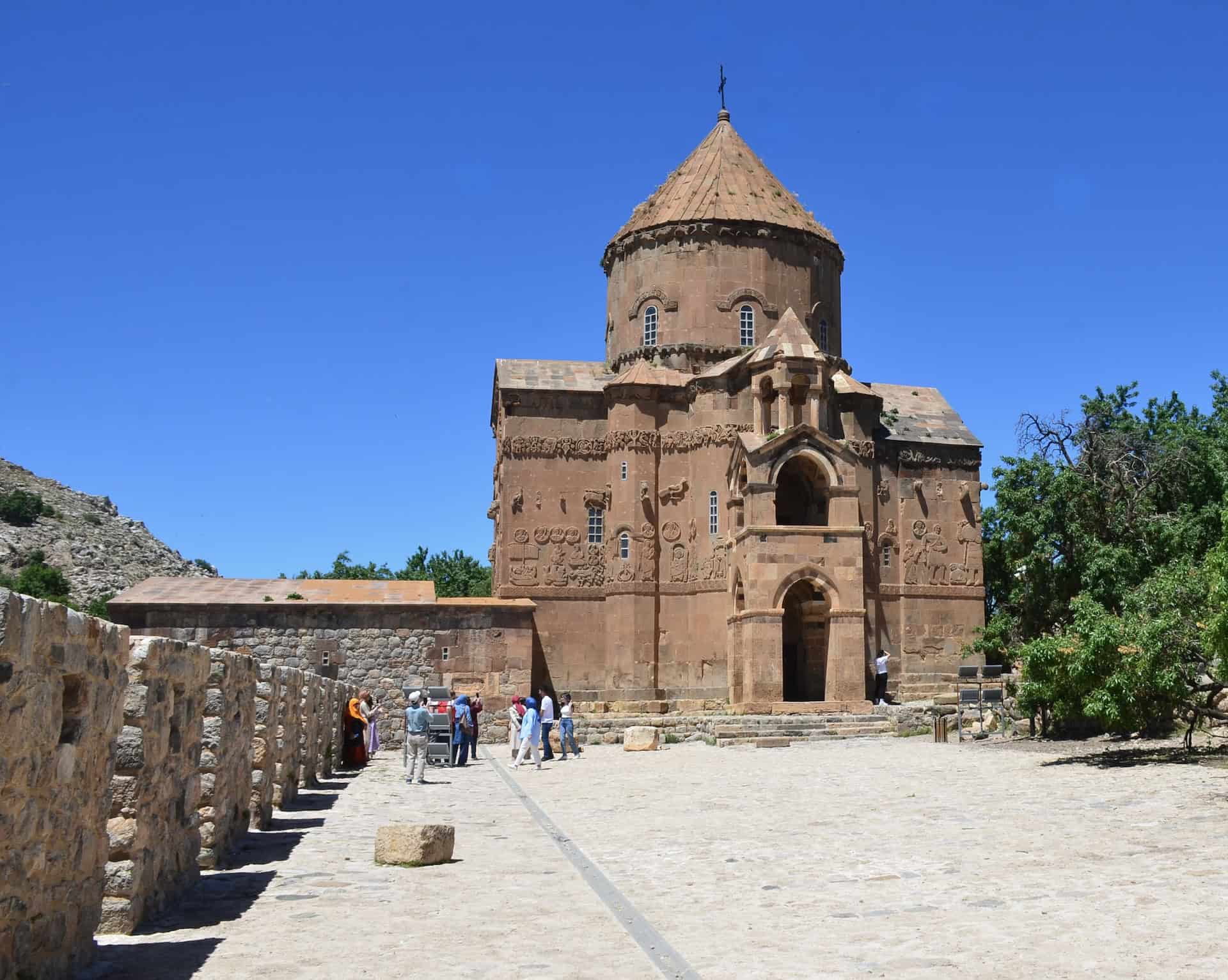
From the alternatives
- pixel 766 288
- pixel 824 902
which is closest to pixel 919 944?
pixel 824 902

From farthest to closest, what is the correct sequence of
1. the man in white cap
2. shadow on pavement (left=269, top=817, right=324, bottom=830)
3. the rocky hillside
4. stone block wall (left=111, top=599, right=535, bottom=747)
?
the rocky hillside < stone block wall (left=111, top=599, right=535, bottom=747) < the man in white cap < shadow on pavement (left=269, top=817, right=324, bottom=830)

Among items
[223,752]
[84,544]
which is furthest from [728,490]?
[84,544]

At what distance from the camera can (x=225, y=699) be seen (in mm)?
10375

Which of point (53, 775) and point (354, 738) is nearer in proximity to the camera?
point (53, 775)

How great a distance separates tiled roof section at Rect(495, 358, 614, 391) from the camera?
119 ft

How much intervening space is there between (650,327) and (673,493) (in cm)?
531

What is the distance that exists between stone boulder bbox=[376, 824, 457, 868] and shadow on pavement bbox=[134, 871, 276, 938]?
992 millimetres

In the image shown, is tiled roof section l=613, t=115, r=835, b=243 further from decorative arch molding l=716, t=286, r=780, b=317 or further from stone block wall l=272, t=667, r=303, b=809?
stone block wall l=272, t=667, r=303, b=809

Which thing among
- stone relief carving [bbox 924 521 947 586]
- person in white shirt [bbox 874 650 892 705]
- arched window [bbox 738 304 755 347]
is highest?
arched window [bbox 738 304 755 347]

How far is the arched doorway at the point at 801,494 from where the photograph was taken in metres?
33.8

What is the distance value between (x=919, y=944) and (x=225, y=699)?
5.87 meters

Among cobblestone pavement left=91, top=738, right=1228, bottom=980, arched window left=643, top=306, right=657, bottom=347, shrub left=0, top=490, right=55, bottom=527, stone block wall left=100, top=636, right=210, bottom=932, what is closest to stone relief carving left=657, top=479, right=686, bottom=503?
arched window left=643, top=306, right=657, bottom=347

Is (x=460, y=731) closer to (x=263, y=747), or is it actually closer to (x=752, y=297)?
(x=263, y=747)

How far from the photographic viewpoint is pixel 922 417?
39156 mm
